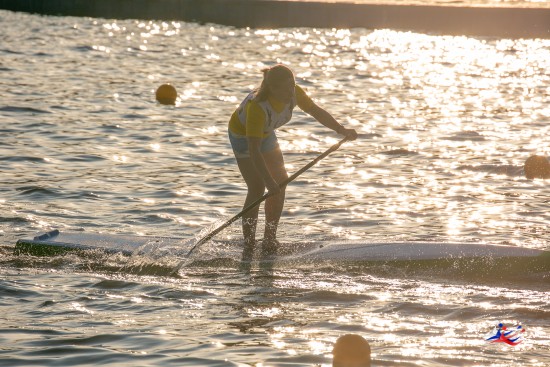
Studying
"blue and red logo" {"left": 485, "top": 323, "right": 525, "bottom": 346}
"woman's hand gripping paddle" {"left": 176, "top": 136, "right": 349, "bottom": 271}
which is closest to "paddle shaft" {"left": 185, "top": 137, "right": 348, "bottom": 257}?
"woman's hand gripping paddle" {"left": 176, "top": 136, "right": 349, "bottom": 271}

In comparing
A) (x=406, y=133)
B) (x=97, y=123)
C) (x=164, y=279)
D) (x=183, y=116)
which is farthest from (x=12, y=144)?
(x=164, y=279)

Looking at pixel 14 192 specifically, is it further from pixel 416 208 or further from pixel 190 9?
pixel 190 9

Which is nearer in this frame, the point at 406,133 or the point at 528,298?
the point at 528,298

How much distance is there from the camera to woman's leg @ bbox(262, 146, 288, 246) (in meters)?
8.77

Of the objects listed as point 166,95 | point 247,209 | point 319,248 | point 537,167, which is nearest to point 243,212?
point 247,209

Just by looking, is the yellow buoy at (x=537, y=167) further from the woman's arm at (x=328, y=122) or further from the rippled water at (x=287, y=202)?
the woman's arm at (x=328, y=122)

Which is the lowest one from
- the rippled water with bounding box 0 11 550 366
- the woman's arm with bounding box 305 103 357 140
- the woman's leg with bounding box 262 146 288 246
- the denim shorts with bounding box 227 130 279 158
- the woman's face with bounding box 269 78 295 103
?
the rippled water with bounding box 0 11 550 366

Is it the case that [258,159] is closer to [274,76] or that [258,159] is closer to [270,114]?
[270,114]

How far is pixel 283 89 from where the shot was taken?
817 centimetres

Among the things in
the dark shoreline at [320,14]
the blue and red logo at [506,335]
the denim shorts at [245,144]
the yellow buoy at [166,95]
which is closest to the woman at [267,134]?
the denim shorts at [245,144]

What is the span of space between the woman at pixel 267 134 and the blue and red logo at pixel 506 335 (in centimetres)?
209

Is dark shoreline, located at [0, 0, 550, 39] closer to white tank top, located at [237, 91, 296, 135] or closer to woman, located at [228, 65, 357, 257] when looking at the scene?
woman, located at [228, 65, 357, 257]

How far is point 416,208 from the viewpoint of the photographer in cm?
1109

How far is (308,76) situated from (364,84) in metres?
1.48
